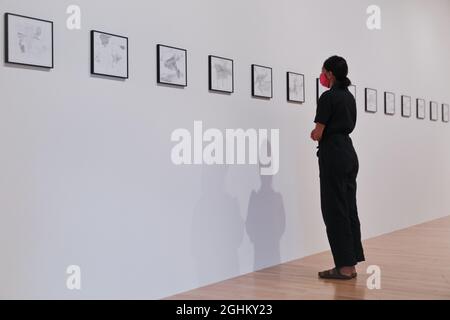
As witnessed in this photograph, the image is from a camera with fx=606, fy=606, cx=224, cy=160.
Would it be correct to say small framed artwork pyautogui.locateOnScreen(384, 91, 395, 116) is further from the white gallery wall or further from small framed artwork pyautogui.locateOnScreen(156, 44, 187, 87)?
small framed artwork pyautogui.locateOnScreen(156, 44, 187, 87)

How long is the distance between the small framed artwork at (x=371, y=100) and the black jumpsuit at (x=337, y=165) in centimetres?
208

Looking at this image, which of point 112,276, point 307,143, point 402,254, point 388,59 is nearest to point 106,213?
point 112,276

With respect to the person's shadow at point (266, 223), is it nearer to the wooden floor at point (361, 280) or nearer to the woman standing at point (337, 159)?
the wooden floor at point (361, 280)

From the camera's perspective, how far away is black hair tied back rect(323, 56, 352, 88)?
13.7 feet

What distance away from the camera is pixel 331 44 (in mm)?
5648

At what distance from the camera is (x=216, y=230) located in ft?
13.9

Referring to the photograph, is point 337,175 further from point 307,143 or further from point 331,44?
point 331,44

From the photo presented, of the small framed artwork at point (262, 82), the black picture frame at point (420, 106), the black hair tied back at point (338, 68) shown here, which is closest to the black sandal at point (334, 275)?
the black hair tied back at point (338, 68)

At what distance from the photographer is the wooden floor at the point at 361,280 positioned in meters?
3.77

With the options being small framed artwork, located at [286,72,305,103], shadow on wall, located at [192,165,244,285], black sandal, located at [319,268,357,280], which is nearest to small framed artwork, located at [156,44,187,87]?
shadow on wall, located at [192,165,244,285]

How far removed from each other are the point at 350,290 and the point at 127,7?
224 centimetres

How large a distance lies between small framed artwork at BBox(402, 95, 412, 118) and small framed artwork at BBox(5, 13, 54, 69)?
497 centimetres

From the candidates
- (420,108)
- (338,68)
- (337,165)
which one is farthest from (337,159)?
(420,108)

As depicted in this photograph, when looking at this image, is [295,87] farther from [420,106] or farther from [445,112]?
[445,112]
